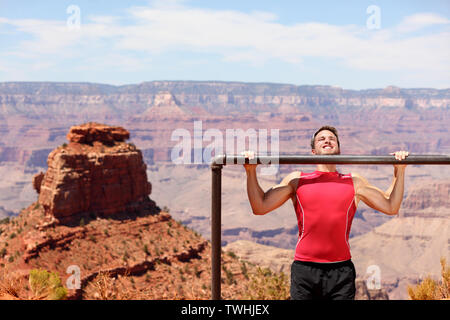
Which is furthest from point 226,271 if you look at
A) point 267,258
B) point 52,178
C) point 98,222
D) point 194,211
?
Result: point 194,211

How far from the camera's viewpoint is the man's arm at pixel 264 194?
12.2 feet

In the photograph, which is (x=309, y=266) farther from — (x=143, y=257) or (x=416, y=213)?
(x=416, y=213)

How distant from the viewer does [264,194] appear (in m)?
3.85

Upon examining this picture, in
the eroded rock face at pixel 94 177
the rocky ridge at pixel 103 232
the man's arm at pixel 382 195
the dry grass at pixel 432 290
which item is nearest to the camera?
the man's arm at pixel 382 195

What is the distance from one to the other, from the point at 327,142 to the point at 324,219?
0.67m

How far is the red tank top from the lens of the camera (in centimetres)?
381

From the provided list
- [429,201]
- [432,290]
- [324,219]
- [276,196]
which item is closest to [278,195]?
[276,196]

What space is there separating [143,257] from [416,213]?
117m

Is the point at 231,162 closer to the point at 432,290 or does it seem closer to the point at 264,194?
the point at 264,194

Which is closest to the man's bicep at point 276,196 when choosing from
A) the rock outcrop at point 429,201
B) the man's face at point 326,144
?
the man's face at point 326,144

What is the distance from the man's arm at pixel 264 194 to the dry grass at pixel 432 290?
390 centimetres

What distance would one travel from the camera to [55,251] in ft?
103

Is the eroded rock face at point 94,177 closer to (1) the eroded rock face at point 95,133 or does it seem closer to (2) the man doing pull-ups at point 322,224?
(1) the eroded rock face at point 95,133

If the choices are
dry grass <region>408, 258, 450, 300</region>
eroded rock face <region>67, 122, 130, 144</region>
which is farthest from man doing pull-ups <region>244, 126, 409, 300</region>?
eroded rock face <region>67, 122, 130, 144</region>
